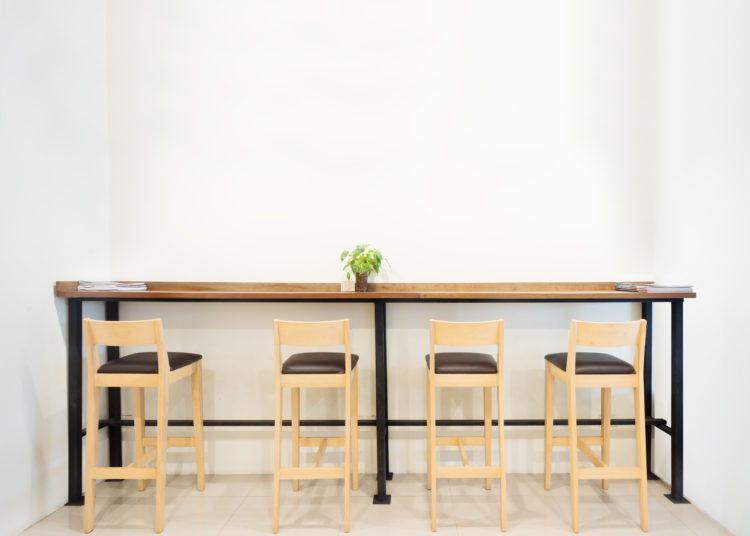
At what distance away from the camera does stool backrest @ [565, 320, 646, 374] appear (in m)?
2.28

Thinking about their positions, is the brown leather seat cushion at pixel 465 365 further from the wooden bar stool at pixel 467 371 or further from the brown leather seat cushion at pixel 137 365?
the brown leather seat cushion at pixel 137 365

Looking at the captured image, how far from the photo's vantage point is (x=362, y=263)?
2893 mm

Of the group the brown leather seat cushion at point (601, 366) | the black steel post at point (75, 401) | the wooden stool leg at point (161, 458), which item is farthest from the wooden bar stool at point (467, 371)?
the black steel post at point (75, 401)

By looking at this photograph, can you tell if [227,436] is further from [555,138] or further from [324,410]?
[555,138]

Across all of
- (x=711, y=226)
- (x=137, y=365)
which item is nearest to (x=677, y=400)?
(x=711, y=226)

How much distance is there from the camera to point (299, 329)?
90.0 inches

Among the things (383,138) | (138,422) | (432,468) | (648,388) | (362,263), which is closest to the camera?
(432,468)

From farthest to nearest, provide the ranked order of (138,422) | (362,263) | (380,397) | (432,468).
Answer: (362,263), (138,422), (380,397), (432,468)

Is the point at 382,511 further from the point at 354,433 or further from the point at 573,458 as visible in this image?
the point at 573,458

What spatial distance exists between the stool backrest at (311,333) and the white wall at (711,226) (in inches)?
85.5

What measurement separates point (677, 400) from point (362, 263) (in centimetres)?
214

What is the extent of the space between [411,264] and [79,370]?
2.29m

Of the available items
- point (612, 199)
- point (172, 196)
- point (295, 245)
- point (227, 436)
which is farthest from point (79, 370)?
point (612, 199)

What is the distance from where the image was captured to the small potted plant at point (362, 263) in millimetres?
2900
